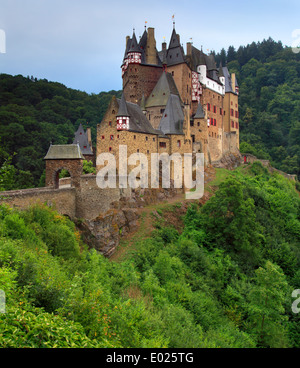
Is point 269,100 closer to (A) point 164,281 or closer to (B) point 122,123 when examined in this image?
(B) point 122,123

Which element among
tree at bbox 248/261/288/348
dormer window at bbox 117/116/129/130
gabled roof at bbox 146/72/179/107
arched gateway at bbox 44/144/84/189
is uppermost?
gabled roof at bbox 146/72/179/107

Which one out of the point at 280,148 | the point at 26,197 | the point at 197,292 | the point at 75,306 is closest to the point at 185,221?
the point at 197,292

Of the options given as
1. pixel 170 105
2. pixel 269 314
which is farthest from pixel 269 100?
pixel 269 314

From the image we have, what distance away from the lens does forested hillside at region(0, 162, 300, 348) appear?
10852 mm

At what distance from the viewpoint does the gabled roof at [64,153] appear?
1120 inches

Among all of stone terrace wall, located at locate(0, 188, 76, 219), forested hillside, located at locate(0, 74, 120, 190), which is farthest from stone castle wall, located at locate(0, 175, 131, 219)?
forested hillside, located at locate(0, 74, 120, 190)

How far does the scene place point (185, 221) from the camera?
33.4 metres

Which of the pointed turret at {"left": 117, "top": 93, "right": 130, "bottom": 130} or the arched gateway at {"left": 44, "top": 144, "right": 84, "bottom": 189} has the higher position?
the pointed turret at {"left": 117, "top": 93, "right": 130, "bottom": 130}

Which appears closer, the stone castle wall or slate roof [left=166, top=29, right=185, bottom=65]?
the stone castle wall

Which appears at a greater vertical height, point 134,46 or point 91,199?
point 134,46

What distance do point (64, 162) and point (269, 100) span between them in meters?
84.5

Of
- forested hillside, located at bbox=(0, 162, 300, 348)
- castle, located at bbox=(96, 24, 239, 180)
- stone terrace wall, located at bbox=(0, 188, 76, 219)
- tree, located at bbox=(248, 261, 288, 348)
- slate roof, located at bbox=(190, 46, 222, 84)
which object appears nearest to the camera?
forested hillside, located at bbox=(0, 162, 300, 348)

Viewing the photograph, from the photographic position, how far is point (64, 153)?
1126 inches

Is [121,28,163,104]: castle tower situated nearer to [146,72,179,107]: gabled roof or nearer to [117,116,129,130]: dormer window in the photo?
[146,72,179,107]: gabled roof
